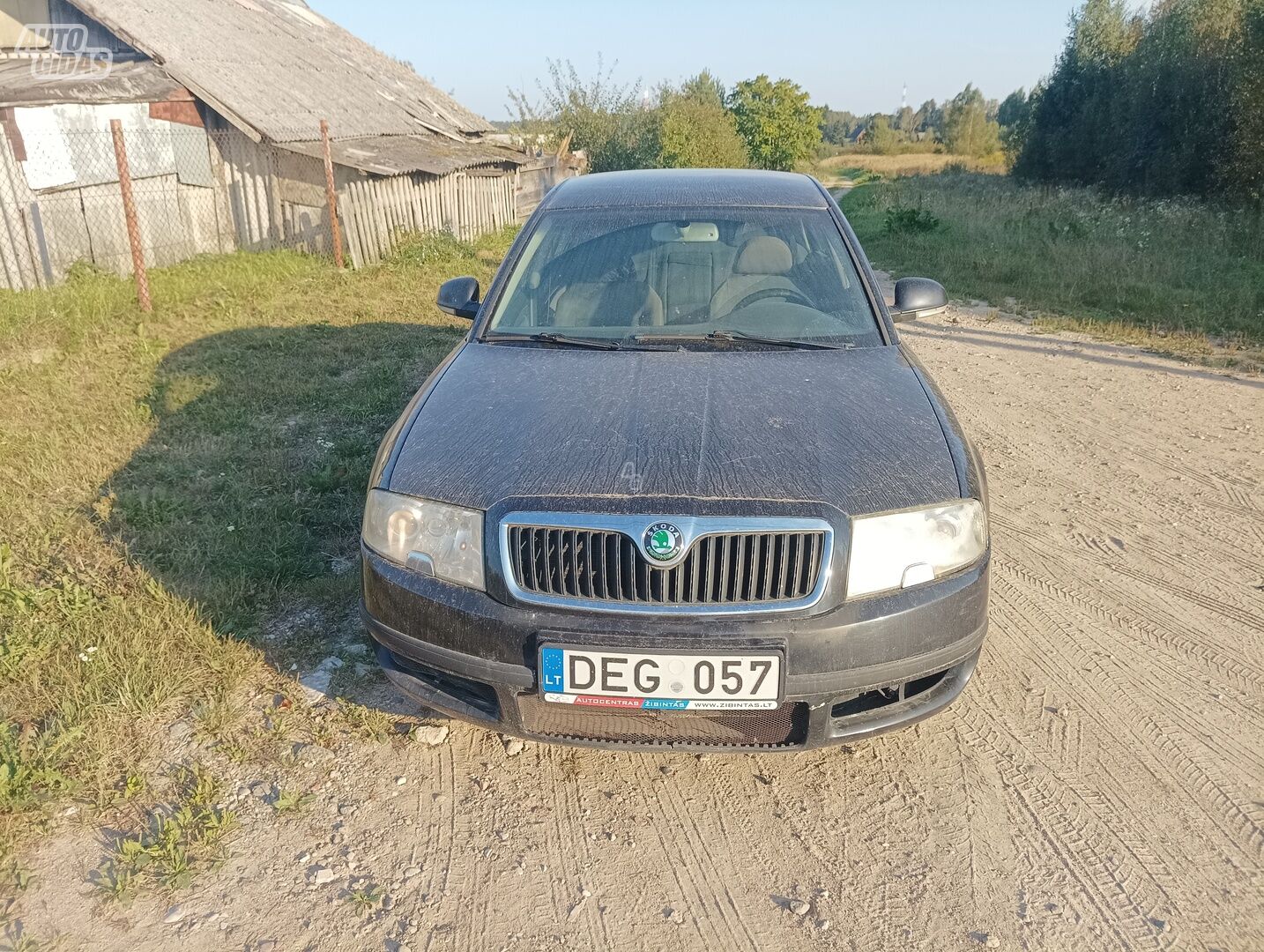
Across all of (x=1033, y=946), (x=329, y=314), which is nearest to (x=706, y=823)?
(x=1033, y=946)

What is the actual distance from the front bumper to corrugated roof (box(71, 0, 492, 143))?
12147mm

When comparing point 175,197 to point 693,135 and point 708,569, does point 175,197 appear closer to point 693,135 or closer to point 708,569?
point 708,569

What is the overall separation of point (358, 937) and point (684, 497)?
1322 millimetres

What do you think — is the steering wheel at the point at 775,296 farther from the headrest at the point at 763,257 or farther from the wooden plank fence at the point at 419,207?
the wooden plank fence at the point at 419,207

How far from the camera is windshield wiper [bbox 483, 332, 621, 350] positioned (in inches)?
130

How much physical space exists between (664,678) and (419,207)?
13.1m

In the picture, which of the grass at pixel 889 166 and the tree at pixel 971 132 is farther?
the tree at pixel 971 132

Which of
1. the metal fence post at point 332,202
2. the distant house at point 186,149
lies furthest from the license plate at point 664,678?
the distant house at point 186,149

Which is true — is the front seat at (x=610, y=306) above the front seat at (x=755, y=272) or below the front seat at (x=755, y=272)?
below

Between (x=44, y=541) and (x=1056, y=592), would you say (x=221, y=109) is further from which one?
(x=1056, y=592)

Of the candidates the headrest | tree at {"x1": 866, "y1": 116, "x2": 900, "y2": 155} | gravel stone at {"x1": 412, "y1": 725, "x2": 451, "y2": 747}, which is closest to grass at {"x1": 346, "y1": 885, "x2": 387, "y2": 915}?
gravel stone at {"x1": 412, "y1": 725, "x2": 451, "y2": 747}

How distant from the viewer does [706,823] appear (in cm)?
254

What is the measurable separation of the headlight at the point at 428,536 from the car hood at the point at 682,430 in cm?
5

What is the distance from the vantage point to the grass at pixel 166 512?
9.70 ft
